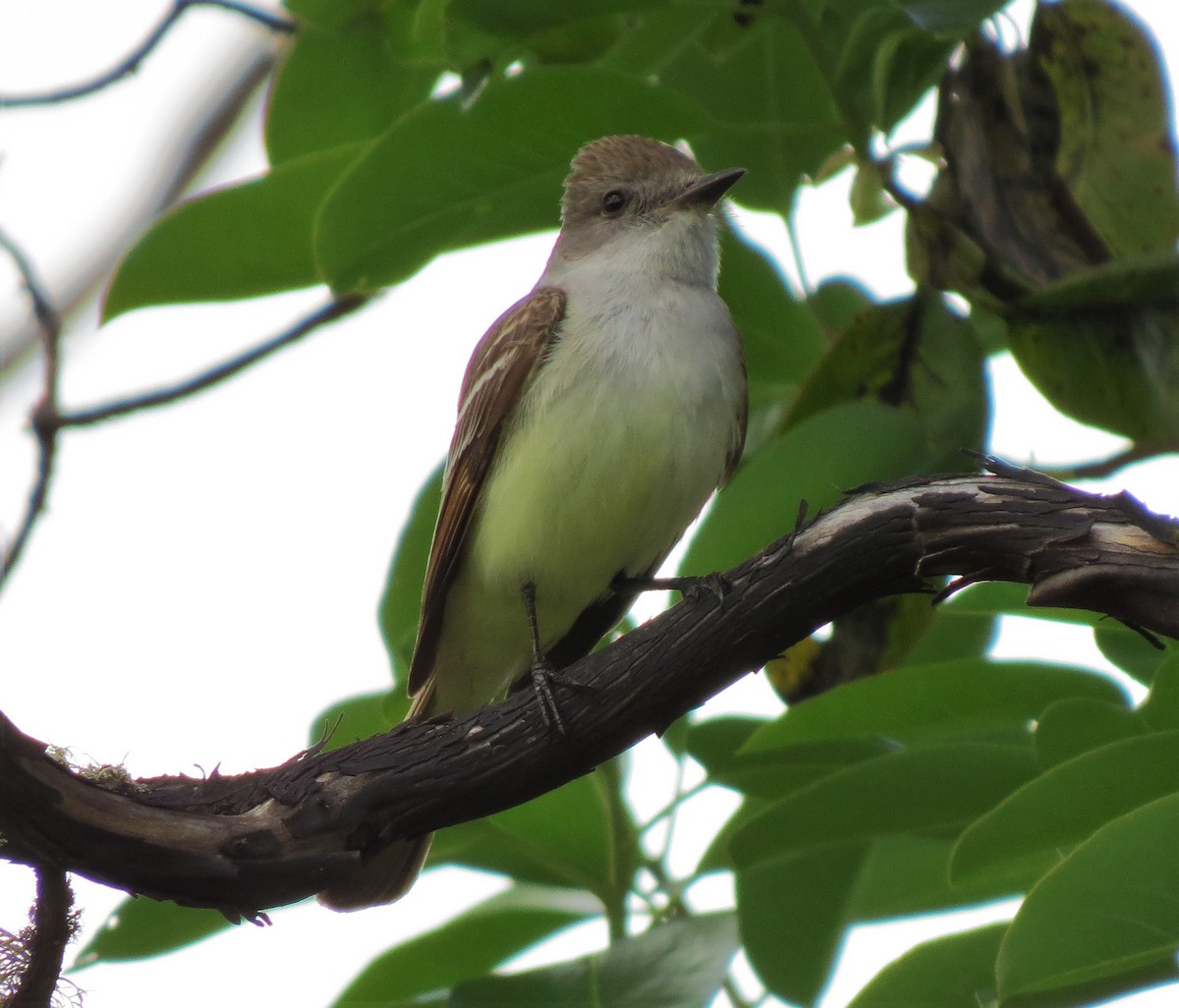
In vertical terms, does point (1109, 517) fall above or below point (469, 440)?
below

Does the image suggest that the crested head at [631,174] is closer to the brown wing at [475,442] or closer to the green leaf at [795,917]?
the brown wing at [475,442]

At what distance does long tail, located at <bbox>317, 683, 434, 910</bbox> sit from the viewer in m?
3.94

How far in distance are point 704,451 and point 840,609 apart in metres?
1.36

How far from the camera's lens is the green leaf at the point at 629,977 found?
10.9 feet

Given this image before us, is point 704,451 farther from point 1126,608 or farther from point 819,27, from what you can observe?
point 1126,608

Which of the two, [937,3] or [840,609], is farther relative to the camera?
[937,3]

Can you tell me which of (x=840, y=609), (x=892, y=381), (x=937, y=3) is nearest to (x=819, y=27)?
(x=937, y=3)

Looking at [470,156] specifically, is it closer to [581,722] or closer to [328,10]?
[328,10]

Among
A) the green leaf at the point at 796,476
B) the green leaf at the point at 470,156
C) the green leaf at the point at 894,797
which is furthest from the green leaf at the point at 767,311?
the green leaf at the point at 894,797

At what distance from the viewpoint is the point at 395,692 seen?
4.06 meters

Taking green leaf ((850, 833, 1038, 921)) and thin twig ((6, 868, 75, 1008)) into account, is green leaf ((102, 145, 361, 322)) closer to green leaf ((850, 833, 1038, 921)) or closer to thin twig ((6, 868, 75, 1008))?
thin twig ((6, 868, 75, 1008))

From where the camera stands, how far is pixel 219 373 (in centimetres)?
481

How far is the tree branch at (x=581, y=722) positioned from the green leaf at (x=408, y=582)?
105cm

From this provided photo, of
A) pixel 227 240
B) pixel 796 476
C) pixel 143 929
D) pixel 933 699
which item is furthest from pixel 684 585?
pixel 227 240
